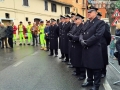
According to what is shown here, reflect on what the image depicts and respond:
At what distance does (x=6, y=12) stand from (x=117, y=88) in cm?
2000

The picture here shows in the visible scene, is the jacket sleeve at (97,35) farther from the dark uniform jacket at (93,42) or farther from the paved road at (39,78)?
the paved road at (39,78)

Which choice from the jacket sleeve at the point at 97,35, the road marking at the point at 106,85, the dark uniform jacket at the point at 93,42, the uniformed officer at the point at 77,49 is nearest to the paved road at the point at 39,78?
the road marking at the point at 106,85

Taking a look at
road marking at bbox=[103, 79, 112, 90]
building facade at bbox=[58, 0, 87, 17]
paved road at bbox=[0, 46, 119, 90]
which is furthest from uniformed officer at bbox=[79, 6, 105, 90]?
building facade at bbox=[58, 0, 87, 17]

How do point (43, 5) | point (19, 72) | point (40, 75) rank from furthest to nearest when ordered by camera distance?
point (43, 5) < point (19, 72) < point (40, 75)

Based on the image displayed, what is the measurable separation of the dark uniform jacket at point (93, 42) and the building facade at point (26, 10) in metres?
18.5

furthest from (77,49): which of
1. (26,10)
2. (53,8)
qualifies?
(53,8)

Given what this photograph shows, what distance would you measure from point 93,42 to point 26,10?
23.9 m

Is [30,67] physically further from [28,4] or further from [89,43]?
[28,4]

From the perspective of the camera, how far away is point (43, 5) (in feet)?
107

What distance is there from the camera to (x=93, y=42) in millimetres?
5078

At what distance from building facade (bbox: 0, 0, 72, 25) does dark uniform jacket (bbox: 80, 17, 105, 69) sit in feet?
60.8

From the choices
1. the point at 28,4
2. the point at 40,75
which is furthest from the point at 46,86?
the point at 28,4

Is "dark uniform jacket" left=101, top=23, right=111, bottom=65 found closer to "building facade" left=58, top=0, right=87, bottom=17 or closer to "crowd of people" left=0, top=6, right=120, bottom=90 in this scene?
"crowd of people" left=0, top=6, right=120, bottom=90

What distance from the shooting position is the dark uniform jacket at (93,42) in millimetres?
5059
